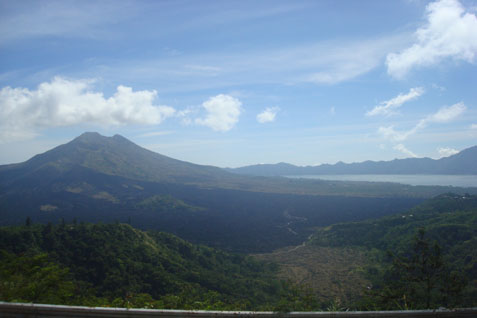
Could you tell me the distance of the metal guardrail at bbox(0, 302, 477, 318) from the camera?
18.6ft

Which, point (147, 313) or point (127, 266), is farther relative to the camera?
point (127, 266)

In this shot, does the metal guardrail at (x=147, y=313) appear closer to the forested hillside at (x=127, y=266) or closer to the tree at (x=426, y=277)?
the tree at (x=426, y=277)

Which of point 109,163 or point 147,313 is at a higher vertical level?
point 109,163

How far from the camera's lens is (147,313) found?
586cm

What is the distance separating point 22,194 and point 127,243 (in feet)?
323

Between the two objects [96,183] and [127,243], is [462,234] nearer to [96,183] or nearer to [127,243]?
[127,243]

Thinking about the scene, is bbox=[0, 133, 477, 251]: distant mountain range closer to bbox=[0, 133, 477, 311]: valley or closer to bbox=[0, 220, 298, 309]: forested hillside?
bbox=[0, 133, 477, 311]: valley

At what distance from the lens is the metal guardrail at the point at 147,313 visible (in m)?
5.67

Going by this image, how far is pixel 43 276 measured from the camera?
10.0m

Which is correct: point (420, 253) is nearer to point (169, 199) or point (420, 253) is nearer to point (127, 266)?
point (127, 266)

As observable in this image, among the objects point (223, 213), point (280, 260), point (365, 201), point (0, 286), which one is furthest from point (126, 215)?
point (0, 286)

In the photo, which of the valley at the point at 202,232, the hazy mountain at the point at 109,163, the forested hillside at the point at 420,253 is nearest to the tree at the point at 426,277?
the forested hillside at the point at 420,253

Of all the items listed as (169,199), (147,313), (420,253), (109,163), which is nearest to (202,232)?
(169,199)

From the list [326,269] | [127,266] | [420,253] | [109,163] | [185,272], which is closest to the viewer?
[420,253]
